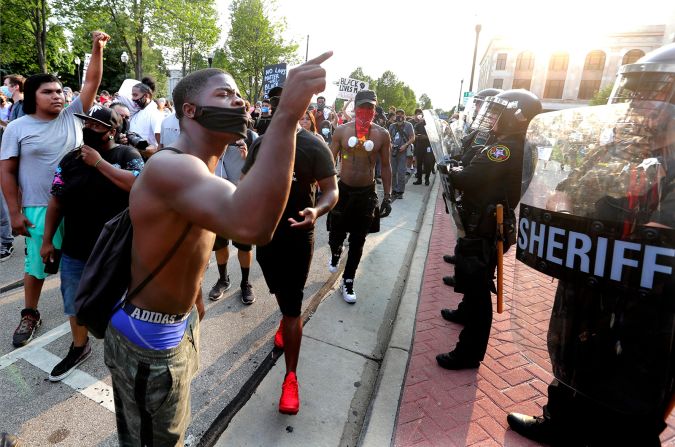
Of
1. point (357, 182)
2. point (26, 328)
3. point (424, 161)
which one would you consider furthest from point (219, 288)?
point (424, 161)

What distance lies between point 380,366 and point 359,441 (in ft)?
2.81

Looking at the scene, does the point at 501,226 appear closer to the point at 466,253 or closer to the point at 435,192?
the point at 466,253

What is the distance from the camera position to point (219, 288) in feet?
13.9

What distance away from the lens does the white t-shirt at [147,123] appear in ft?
18.9

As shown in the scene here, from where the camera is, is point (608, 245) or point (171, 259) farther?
point (171, 259)

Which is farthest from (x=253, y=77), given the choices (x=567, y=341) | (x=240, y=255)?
(x=567, y=341)

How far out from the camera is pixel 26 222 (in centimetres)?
320

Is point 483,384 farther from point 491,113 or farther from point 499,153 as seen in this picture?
point 491,113

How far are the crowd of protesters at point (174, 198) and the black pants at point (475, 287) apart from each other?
1.15 meters

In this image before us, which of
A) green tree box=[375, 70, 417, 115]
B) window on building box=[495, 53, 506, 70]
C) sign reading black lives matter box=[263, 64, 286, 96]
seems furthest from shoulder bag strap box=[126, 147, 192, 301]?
green tree box=[375, 70, 417, 115]

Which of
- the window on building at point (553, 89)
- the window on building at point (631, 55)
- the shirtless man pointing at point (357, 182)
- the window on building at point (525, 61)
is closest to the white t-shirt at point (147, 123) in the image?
the shirtless man pointing at point (357, 182)

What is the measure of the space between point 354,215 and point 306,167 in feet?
5.61

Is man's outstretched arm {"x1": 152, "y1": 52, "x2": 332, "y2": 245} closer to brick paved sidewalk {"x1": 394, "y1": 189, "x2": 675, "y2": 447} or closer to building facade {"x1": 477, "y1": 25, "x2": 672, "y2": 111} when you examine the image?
brick paved sidewalk {"x1": 394, "y1": 189, "x2": 675, "y2": 447}

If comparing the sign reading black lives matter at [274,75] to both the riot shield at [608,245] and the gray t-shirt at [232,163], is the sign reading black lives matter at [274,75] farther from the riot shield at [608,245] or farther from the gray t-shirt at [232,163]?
the riot shield at [608,245]
